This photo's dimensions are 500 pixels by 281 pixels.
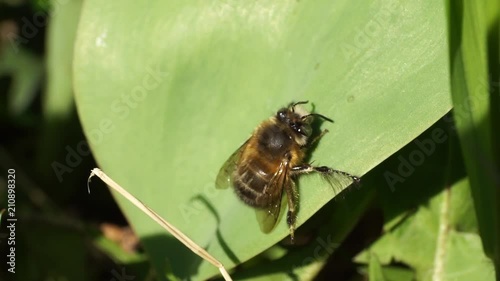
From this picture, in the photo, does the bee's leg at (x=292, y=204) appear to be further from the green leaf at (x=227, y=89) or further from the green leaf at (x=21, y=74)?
the green leaf at (x=21, y=74)

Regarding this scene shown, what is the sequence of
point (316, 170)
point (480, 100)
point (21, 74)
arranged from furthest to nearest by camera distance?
point (21, 74) < point (316, 170) < point (480, 100)

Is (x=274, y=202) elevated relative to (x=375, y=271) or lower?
elevated

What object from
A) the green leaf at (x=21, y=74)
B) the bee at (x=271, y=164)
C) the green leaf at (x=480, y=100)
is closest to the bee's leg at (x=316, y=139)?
the bee at (x=271, y=164)

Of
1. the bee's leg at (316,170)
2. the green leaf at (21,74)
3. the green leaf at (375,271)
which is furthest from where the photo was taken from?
the green leaf at (21,74)

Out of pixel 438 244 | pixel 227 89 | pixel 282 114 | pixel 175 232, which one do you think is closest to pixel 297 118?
pixel 282 114
